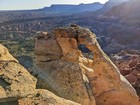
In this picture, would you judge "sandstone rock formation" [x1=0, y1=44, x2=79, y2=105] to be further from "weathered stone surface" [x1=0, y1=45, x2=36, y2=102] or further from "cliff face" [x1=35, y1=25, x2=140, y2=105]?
"cliff face" [x1=35, y1=25, x2=140, y2=105]

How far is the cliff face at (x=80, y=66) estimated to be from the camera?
11578 mm

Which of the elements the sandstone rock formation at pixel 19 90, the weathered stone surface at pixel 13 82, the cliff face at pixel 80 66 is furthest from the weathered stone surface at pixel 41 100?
the cliff face at pixel 80 66

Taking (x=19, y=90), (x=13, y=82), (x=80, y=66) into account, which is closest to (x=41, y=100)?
(x=19, y=90)

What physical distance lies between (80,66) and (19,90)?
17.3 ft

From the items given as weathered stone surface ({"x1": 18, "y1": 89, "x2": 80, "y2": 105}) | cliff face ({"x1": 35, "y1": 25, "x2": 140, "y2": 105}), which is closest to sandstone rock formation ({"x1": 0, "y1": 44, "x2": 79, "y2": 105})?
weathered stone surface ({"x1": 18, "y1": 89, "x2": 80, "y2": 105})

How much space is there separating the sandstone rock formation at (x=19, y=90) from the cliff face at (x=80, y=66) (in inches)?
122

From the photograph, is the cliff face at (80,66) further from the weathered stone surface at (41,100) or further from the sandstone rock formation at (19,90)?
the weathered stone surface at (41,100)

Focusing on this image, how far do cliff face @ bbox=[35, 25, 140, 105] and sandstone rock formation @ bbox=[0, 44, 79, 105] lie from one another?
122 inches

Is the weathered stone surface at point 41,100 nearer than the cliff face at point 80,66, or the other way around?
the weathered stone surface at point 41,100

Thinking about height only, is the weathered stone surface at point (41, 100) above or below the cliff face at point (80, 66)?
above

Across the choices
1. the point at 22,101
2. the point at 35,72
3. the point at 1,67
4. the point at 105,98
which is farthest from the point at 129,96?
the point at 22,101

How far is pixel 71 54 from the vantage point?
1239 centimetres

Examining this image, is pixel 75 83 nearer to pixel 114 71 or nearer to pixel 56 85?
pixel 56 85

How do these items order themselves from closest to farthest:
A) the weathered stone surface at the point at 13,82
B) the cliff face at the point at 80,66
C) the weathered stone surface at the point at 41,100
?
1. the weathered stone surface at the point at 41,100
2. the weathered stone surface at the point at 13,82
3. the cliff face at the point at 80,66
